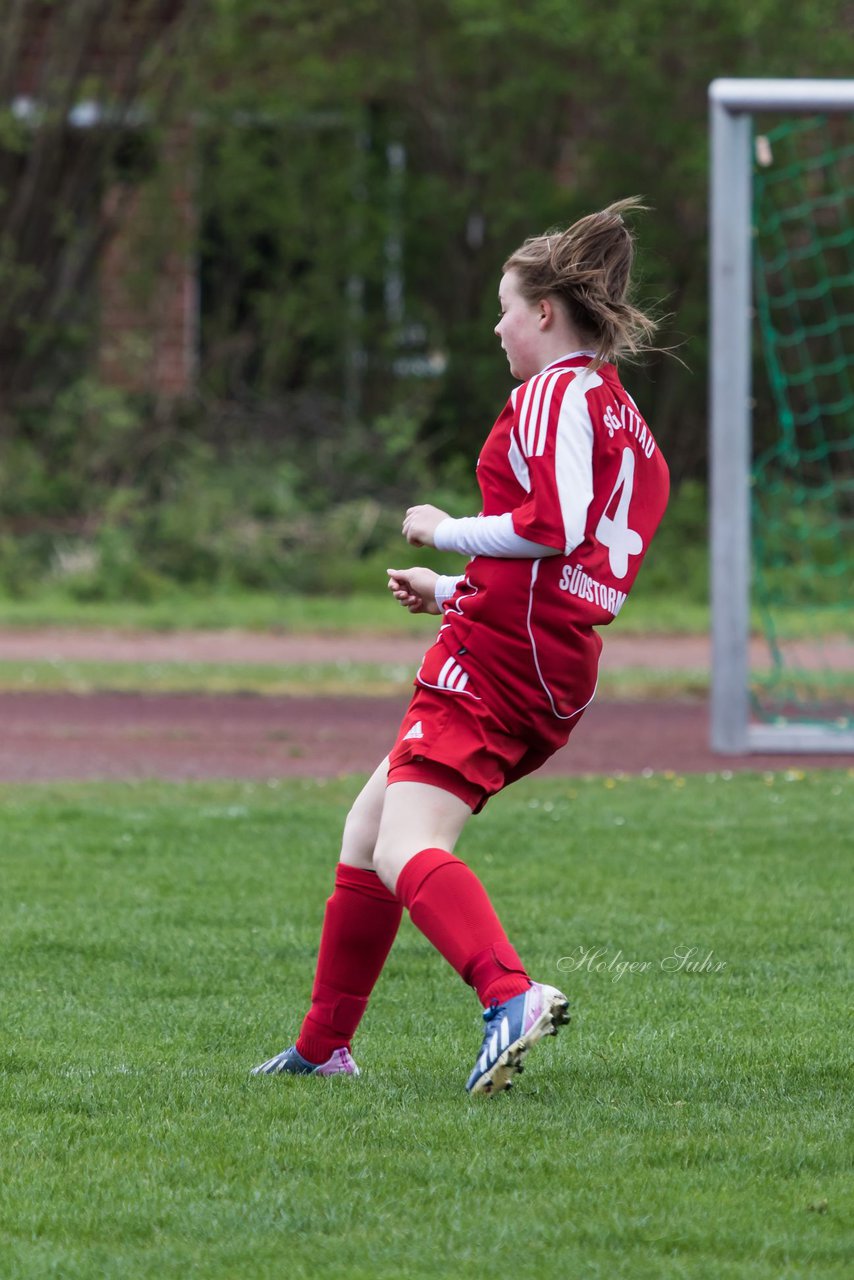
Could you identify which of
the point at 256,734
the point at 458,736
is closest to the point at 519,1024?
the point at 458,736

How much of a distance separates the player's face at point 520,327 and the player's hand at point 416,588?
43 centimetres

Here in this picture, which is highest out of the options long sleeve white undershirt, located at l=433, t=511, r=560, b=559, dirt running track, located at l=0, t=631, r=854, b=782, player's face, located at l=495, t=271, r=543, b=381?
player's face, located at l=495, t=271, r=543, b=381

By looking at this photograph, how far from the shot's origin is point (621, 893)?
6.27 m

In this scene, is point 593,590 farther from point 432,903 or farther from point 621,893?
point 621,893

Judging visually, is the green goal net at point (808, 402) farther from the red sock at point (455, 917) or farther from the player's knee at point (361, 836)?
the red sock at point (455, 917)

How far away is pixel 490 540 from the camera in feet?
12.5

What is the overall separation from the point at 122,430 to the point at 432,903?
45.9 ft

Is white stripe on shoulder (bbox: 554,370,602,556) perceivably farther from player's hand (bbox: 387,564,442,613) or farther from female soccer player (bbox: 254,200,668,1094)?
player's hand (bbox: 387,564,442,613)

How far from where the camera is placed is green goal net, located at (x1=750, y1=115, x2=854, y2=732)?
13797 mm

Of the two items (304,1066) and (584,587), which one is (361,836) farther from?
(584,587)

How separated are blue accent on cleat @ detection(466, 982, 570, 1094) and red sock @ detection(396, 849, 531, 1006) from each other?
9cm

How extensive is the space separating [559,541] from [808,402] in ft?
45.0

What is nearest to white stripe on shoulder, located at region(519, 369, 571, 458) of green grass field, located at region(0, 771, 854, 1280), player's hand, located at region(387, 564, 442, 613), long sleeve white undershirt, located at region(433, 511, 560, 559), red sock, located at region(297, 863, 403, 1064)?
long sleeve white undershirt, located at region(433, 511, 560, 559)

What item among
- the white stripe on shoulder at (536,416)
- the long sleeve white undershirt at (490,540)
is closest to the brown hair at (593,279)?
the white stripe on shoulder at (536,416)
